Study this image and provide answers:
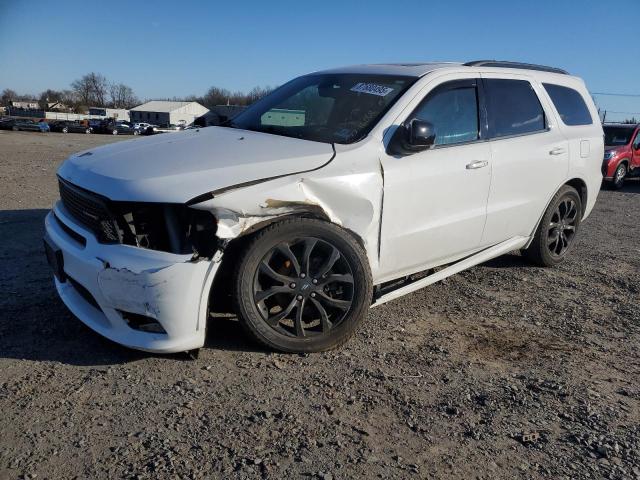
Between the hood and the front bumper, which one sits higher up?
the hood

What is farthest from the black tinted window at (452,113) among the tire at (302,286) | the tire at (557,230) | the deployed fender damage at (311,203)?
the tire at (557,230)

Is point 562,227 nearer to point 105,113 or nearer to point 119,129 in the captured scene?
point 119,129

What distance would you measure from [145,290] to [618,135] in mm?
16243

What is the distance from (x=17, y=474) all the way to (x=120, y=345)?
112cm

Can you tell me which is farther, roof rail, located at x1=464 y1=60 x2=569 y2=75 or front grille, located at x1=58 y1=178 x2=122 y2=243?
roof rail, located at x1=464 y1=60 x2=569 y2=75

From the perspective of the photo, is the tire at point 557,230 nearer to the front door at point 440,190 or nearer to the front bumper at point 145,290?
the front door at point 440,190

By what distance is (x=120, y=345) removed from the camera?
3.21 metres

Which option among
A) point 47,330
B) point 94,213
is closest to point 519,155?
point 94,213

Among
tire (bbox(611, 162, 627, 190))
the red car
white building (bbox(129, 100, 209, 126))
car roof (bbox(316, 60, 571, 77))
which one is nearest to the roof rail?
car roof (bbox(316, 60, 571, 77))

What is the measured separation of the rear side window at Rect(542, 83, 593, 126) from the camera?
16.7 ft

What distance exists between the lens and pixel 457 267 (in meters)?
4.20

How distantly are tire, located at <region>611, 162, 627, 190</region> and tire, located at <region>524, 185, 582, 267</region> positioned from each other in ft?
33.4

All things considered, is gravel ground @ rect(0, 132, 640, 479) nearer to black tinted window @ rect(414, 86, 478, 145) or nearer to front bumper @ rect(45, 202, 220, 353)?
front bumper @ rect(45, 202, 220, 353)

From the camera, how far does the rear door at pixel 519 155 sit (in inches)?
168
